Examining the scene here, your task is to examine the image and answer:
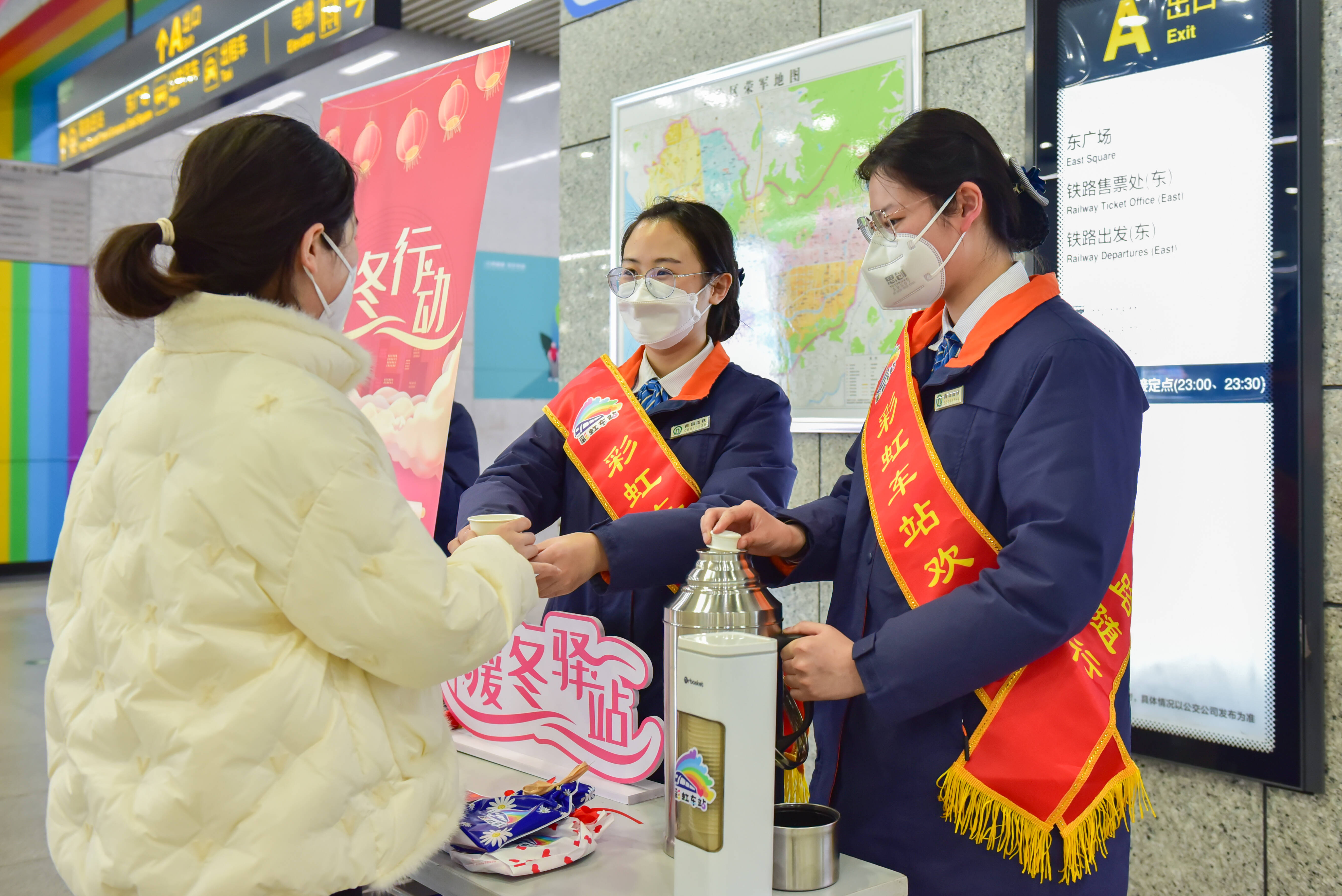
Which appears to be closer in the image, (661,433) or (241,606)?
(241,606)

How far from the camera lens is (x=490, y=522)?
145 cm

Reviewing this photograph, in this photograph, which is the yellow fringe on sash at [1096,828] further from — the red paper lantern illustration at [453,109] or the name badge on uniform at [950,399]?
the red paper lantern illustration at [453,109]

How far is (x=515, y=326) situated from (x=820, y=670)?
7.43 meters

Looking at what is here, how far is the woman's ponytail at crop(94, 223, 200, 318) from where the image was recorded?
111 centimetres

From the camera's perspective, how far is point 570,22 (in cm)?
374

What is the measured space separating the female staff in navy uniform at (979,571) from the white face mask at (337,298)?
597mm

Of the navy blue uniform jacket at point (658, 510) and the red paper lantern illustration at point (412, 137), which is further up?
the red paper lantern illustration at point (412, 137)

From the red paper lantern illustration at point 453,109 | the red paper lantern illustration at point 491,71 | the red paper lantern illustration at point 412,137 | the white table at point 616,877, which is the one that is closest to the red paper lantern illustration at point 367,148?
the red paper lantern illustration at point 412,137

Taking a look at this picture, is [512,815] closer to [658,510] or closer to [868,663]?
[868,663]

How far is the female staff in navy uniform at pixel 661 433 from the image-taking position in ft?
6.19

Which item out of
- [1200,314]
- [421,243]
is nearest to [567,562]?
[1200,314]

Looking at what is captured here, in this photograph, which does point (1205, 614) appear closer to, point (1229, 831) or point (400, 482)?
point (1229, 831)

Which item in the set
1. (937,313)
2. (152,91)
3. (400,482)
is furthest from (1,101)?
(937,313)

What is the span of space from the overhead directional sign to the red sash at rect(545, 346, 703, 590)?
2266mm
